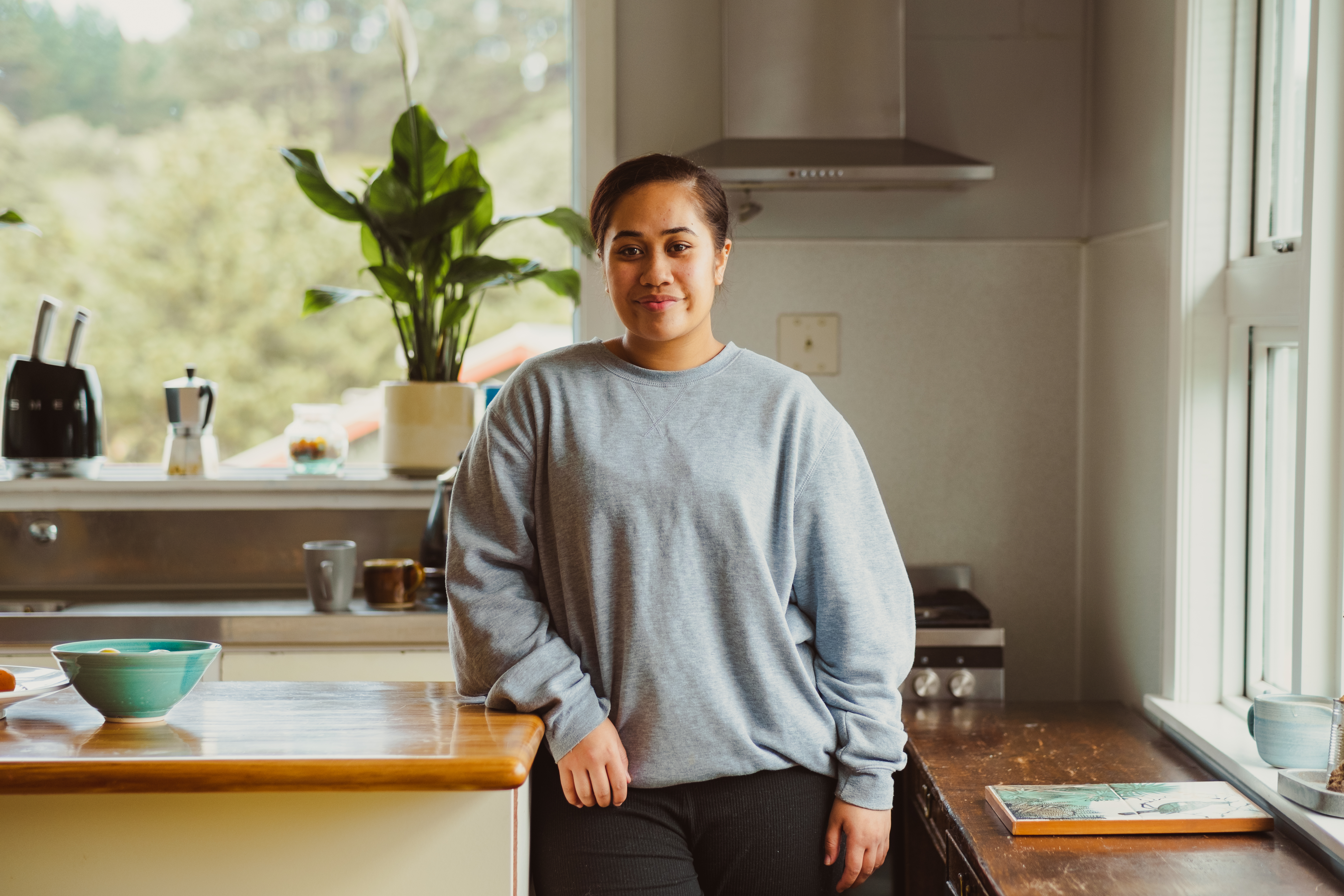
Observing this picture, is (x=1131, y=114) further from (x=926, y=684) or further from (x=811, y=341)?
(x=926, y=684)

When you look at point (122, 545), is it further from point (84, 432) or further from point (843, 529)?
point (843, 529)

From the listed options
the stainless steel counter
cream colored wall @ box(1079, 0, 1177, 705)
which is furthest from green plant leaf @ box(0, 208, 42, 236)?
cream colored wall @ box(1079, 0, 1177, 705)

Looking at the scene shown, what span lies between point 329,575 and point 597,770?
1.14 meters

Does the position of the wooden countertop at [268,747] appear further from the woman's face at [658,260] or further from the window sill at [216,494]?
the window sill at [216,494]

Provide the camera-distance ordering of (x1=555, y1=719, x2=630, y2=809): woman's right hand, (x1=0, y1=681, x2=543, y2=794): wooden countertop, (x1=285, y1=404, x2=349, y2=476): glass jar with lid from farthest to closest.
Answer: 1. (x1=285, y1=404, x2=349, y2=476): glass jar with lid
2. (x1=555, y1=719, x2=630, y2=809): woman's right hand
3. (x1=0, y1=681, x2=543, y2=794): wooden countertop

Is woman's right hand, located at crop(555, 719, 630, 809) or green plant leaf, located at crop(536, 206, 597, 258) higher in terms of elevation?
green plant leaf, located at crop(536, 206, 597, 258)

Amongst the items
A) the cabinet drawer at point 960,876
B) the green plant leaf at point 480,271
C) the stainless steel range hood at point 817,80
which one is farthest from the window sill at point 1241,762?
the green plant leaf at point 480,271

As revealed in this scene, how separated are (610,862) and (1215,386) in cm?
132

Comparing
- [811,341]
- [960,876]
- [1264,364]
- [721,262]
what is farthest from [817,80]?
[960,876]

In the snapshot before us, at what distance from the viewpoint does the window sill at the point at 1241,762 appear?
54.5 inches

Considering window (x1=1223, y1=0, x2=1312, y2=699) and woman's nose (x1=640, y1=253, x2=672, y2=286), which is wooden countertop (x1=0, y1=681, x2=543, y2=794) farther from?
window (x1=1223, y1=0, x2=1312, y2=699)

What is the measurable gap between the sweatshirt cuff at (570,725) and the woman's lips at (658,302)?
42 centimetres

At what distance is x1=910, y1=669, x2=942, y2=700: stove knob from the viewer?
229cm

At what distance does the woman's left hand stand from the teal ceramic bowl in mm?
679
